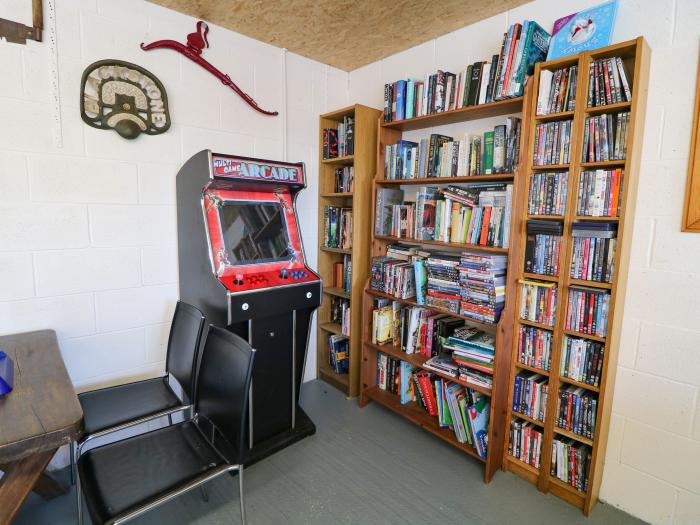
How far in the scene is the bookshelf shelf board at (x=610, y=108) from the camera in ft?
5.04

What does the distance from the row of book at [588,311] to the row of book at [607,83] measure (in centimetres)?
79

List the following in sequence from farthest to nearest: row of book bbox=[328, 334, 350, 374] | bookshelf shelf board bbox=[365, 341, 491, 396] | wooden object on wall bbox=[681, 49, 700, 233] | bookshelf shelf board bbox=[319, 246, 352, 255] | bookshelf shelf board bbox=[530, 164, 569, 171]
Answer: row of book bbox=[328, 334, 350, 374], bookshelf shelf board bbox=[319, 246, 352, 255], bookshelf shelf board bbox=[365, 341, 491, 396], bookshelf shelf board bbox=[530, 164, 569, 171], wooden object on wall bbox=[681, 49, 700, 233]

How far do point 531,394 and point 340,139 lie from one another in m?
1.98

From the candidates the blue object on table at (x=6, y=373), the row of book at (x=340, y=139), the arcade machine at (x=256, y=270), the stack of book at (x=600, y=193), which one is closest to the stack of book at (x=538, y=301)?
the stack of book at (x=600, y=193)

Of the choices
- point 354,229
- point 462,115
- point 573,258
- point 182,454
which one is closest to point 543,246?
point 573,258

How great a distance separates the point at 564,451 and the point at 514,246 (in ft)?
3.22

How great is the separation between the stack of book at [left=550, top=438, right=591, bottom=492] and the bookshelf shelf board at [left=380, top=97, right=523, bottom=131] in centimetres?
162

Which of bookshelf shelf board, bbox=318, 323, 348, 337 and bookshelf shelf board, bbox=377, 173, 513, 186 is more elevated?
bookshelf shelf board, bbox=377, 173, 513, 186

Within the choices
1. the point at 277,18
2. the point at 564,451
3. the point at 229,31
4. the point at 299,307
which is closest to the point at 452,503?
the point at 564,451

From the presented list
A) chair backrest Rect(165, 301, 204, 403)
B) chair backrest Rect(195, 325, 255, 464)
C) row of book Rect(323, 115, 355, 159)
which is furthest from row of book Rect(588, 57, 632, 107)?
chair backrest Rect(165, 301, 204, 403)

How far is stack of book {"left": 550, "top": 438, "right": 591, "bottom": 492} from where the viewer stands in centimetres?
178

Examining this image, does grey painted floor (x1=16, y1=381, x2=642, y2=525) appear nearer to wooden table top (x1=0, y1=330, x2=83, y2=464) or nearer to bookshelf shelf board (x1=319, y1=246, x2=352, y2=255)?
wooden table top (x1=0, y1=330, x2=83, y2=464)

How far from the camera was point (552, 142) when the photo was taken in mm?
1744

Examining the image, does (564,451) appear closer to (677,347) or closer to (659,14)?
(677,347)
